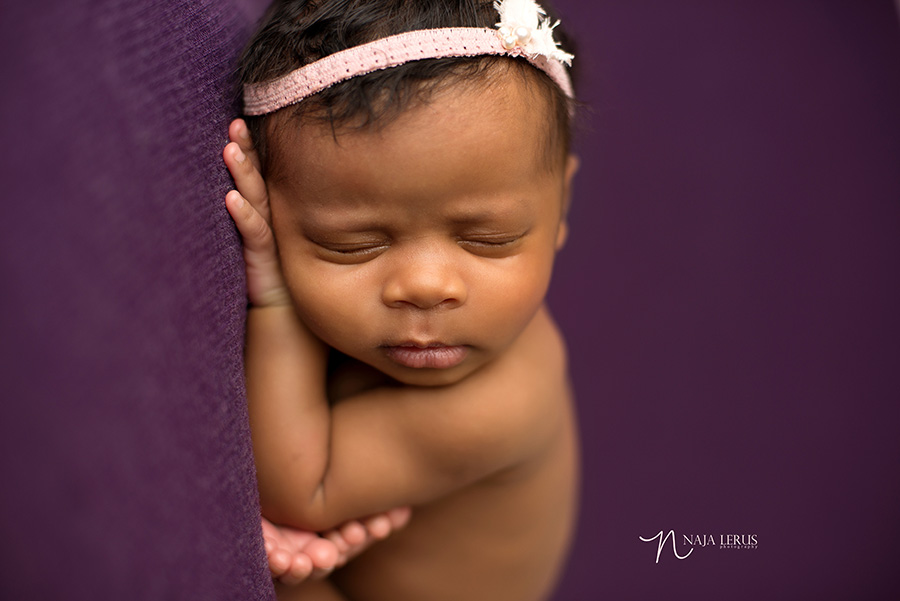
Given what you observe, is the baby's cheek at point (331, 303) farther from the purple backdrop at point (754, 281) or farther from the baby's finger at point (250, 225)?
the purple backdrop at point (754, 281)

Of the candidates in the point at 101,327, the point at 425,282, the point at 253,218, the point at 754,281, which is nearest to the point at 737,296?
the point at 754,281

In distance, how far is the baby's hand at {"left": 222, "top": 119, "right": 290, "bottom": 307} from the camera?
2.90ft

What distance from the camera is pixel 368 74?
0.86 metres

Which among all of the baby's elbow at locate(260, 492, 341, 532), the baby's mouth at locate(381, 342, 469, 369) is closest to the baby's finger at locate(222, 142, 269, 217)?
the baby's mouth at locate(381, 342, 469, 369)

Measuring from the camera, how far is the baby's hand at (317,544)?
97 cm

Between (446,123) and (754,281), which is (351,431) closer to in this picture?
(446,123)

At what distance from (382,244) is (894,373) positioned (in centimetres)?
142

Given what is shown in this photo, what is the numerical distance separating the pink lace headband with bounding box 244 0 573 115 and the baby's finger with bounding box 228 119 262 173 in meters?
0.03

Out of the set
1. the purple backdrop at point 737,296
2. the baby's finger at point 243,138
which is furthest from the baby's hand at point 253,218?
the purple backdrop at point 737,296

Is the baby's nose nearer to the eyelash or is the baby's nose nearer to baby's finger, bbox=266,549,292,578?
the eyelash

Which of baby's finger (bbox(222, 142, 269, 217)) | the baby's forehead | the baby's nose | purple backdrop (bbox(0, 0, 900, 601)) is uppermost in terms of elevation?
the baby's forehead

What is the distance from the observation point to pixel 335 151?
0.86 m

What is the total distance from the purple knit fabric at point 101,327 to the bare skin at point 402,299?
204mm

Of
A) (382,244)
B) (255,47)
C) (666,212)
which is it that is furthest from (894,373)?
(255,47)
